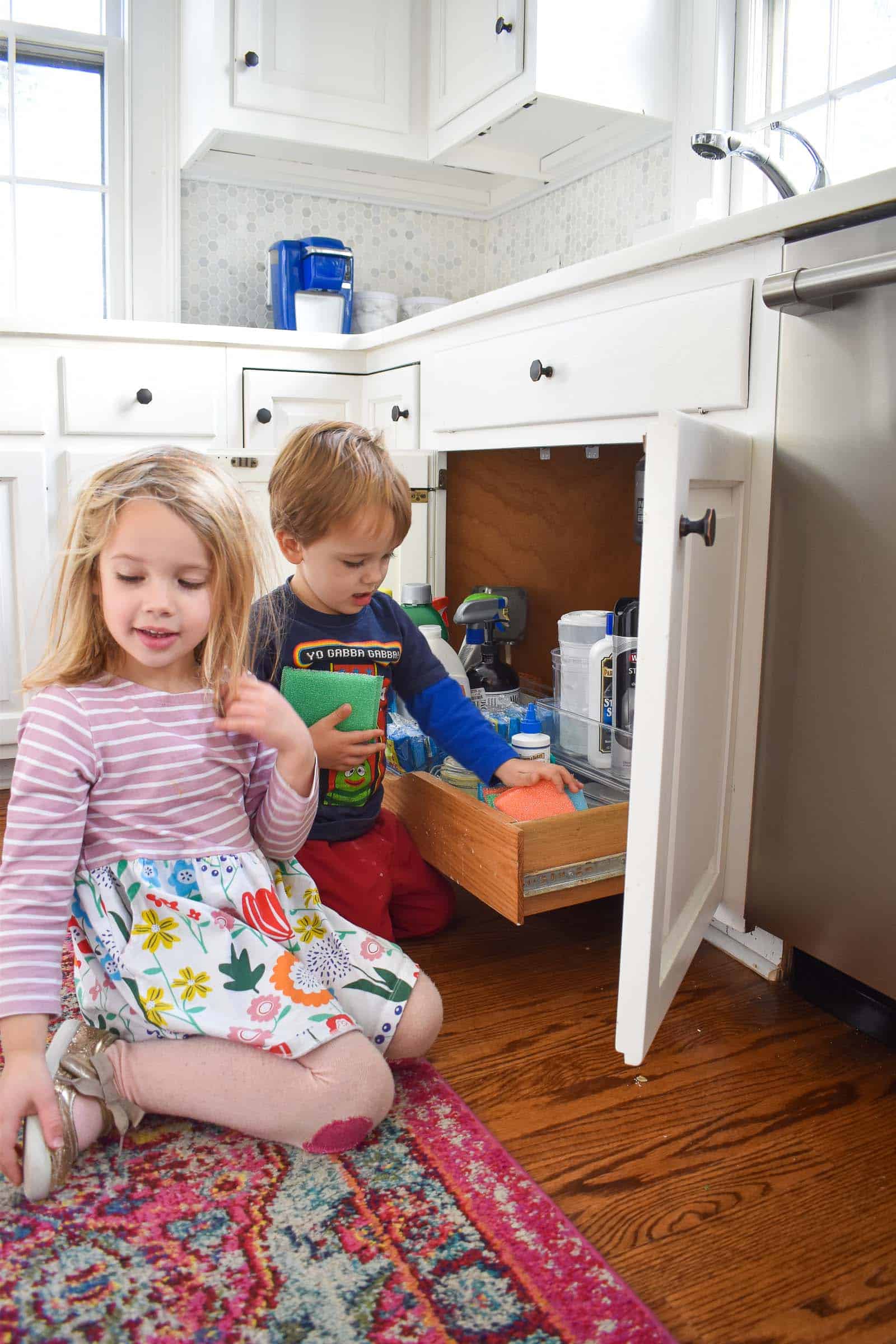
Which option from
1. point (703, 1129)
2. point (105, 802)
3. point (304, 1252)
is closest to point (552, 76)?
point (105, 802)

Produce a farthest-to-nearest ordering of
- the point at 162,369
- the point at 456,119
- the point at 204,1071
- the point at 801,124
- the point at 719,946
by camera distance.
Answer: the point at 456,119 < the point at 162,369 < the point at 801,124 < the point at 719,946 < the point at 204,1071

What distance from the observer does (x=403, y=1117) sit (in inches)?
37.2

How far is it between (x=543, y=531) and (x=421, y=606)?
418 millimetres

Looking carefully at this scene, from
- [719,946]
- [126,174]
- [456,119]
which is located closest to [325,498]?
[719,946]

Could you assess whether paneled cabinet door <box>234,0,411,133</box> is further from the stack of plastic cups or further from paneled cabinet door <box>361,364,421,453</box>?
the stack of plastic cups

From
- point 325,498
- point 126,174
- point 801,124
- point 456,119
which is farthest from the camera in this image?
point 126,174

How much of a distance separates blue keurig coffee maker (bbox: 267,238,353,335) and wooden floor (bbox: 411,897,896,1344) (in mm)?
1550

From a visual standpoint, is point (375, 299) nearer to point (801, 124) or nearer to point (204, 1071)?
point (801, 124)

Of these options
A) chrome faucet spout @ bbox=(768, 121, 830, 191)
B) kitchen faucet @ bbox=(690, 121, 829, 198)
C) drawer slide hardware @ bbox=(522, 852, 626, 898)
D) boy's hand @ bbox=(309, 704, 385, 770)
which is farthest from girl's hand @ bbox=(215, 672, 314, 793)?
chrome faucet spout @ bbox=(768, 121, 830, 191)

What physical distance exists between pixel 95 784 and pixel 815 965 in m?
0.81

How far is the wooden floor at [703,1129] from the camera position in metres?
0.75

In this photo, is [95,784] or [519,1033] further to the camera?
[519,1033]

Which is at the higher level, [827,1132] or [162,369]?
[162,369]

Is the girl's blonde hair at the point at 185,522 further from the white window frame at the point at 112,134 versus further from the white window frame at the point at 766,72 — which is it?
the white window frame at the point at 112,134
